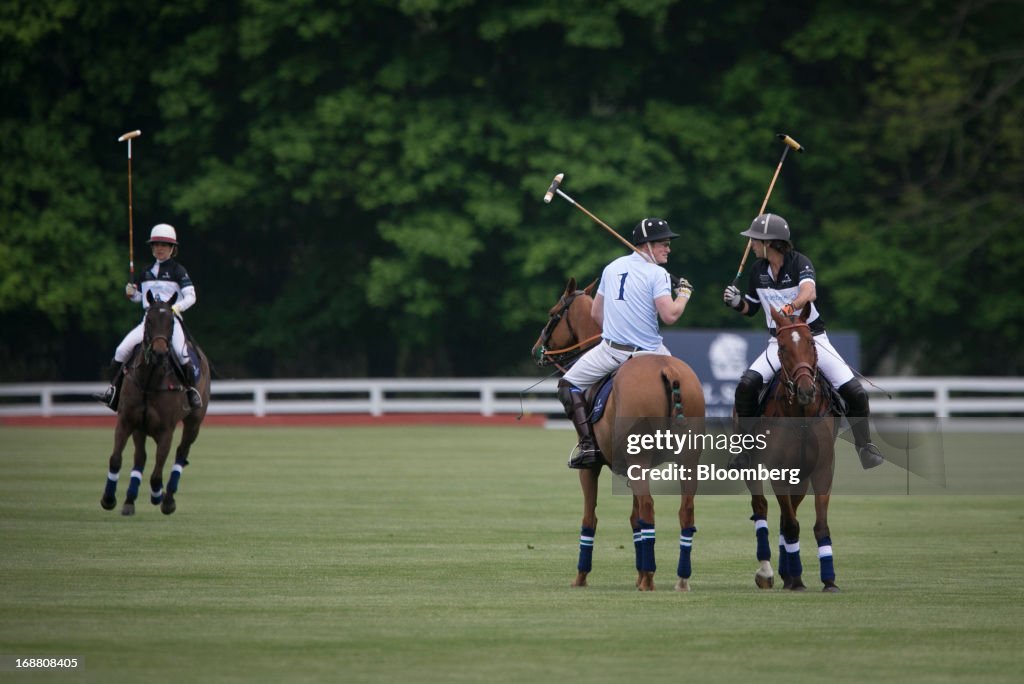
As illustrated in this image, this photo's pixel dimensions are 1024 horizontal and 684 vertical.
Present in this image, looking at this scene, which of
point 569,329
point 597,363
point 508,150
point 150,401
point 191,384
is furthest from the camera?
point 508,150

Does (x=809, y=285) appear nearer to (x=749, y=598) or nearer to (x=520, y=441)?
(x=749, y=598)

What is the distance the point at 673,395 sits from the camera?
11.5m

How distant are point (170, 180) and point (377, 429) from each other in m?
9.11

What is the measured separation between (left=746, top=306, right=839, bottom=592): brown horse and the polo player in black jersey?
17 centimetres

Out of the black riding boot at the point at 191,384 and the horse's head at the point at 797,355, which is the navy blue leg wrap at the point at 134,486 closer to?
the black riding boot at the point at 191,384

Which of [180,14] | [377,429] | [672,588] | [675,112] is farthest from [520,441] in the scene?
[672,588]

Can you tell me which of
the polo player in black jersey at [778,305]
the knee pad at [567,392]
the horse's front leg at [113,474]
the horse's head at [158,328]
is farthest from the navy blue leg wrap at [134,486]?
the polo player in black jersey at [778,305]

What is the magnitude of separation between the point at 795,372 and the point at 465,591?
2566 mm

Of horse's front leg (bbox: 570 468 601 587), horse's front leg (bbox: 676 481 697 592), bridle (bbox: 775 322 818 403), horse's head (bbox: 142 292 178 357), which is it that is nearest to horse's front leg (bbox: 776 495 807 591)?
horse's front leg (bbox: 676 481 697 592)

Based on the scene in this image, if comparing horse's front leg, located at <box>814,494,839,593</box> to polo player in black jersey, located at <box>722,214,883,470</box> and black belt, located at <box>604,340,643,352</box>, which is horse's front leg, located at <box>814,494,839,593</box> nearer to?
polo player in black jersey, located at <box>722,214,883,470</box>

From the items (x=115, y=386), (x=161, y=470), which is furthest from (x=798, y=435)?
(x=115, y=386)

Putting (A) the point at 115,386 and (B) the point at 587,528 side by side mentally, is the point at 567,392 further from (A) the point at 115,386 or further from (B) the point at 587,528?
(A) the point at 115,386

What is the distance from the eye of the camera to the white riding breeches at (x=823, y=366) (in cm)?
1182

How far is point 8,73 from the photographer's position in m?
37.8
